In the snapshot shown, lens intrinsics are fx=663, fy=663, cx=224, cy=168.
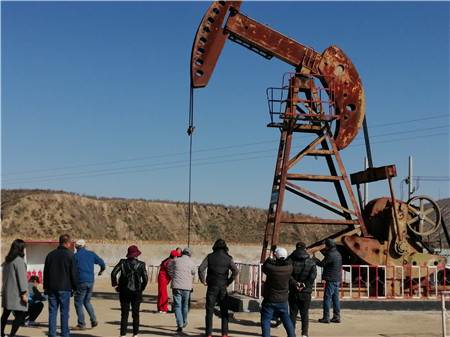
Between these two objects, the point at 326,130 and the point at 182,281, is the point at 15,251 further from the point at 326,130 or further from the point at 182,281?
the point at 326,130

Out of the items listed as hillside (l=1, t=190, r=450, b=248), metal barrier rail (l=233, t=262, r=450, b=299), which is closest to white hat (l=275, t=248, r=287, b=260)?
metal barrier rail (l=233, t=262, r=450, b=299)

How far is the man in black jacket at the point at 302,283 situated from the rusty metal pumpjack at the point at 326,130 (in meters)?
4.92

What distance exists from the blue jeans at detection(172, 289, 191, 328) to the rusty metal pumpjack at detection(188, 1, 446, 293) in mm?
4396

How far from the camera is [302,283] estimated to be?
10.3 meters

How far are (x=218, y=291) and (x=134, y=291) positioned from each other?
1.34 m

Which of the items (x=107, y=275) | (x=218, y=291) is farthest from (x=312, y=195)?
(x=107, y=275)

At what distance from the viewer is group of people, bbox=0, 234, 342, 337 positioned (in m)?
8.92

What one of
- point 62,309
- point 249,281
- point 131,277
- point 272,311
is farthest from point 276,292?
point 249,281

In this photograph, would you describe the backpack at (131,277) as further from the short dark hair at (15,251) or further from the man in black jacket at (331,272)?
the man in black jacket at (331,272)

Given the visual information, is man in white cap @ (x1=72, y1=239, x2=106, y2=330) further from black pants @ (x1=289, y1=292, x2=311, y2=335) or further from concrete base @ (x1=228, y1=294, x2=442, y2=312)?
concrete base @ (x1=228, y1=294, x2=442, y2=312)

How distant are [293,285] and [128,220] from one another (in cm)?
4987

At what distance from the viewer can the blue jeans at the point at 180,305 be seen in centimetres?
1108

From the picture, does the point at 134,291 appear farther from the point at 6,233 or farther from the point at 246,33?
the point at 6,233

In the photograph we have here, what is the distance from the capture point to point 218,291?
10.1 meters
